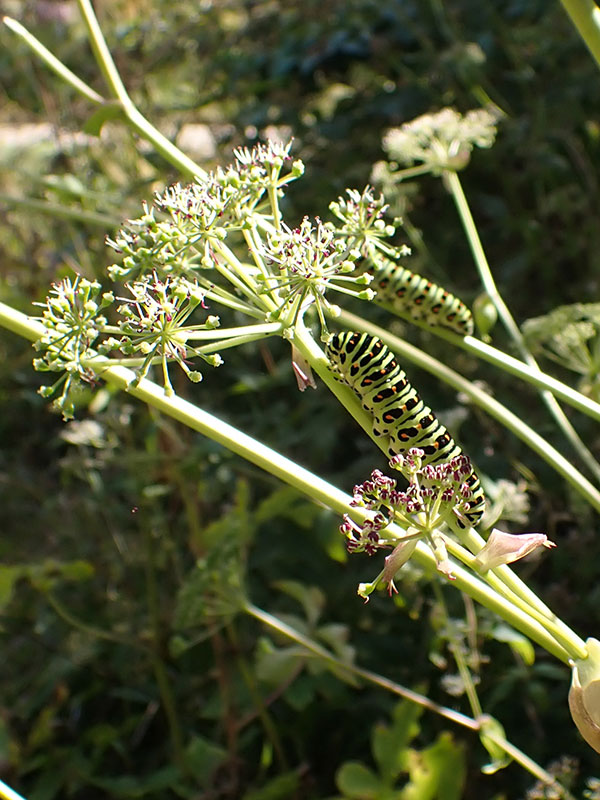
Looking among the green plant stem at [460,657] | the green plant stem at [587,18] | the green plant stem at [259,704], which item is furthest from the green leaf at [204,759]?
the green plant stem at [587,18]

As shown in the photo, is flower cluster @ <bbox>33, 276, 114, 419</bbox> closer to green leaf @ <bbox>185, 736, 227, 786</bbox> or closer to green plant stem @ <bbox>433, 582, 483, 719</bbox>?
green plant stem @ <bbox>433, 582, 483, 719</bbox>

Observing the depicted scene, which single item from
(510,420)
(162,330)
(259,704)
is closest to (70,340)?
(162,330)

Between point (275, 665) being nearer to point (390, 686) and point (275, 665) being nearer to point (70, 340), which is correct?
point (390, 686)

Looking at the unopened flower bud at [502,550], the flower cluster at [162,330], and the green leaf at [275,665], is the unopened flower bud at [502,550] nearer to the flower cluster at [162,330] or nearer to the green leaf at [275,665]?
the flower cluster at [162,330]

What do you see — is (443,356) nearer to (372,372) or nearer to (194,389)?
(194,389)

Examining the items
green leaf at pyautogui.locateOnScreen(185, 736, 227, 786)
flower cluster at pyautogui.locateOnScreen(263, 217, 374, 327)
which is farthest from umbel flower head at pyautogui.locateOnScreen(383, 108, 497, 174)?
green leaf at pyautogui.locateOnScreen(185, 736, 227, 786)
